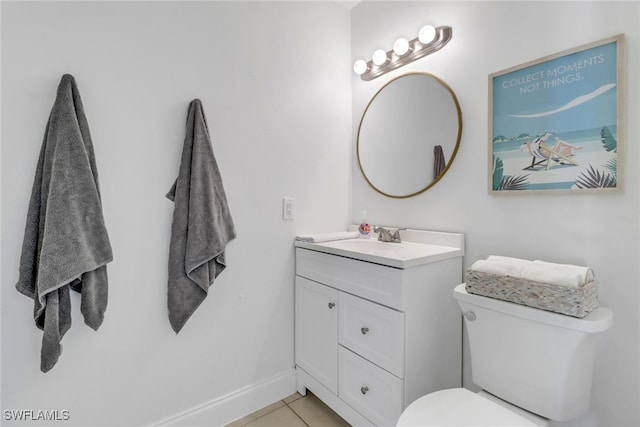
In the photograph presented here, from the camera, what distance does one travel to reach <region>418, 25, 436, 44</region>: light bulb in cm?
157

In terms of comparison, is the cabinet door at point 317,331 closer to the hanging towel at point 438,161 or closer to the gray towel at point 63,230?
Result: the hanging towel at point 438,161

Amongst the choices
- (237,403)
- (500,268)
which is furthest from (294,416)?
(500,268)

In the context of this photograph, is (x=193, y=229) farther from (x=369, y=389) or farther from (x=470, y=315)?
(x=470, y=315)

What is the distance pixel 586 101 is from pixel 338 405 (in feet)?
5.45

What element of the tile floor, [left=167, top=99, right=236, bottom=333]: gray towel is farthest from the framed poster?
the tile floor

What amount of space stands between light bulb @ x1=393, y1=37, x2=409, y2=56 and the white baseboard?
6.22 feet

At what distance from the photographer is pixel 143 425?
1383 millimetres

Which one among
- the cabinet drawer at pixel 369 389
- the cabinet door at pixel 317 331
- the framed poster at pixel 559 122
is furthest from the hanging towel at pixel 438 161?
the cabinet drawer at pixel 369 389

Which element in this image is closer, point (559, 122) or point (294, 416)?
point (559, 122)

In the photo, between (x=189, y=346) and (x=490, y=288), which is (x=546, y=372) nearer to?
(x=490, y=288)

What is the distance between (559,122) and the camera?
1206 mm

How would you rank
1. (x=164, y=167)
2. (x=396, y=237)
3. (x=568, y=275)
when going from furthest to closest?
(x=396, y=237), (x=164, y=167), (x=568, y=275)

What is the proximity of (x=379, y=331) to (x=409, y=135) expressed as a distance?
3.48ft

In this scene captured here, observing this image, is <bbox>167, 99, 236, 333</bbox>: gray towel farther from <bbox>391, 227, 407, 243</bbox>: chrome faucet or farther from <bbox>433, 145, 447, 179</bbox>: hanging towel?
<bbox>433, 145, 447, 179</bbox>: hanging towel
